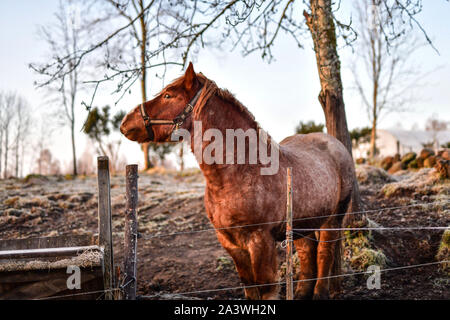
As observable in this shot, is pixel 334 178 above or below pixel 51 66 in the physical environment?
below

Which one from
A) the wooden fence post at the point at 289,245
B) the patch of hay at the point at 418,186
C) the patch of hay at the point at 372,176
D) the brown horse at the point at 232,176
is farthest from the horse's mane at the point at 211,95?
the patch of hay at the point at 372,176

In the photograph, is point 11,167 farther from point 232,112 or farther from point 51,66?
point 232,112

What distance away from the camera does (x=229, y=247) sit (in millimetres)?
3068

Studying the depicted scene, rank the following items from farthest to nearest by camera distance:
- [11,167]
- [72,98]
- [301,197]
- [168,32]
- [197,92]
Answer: [11,167] → [72,98] → [168,32] → [301,197] → [197,92]

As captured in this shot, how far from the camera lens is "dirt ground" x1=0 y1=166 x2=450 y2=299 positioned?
4547 mm

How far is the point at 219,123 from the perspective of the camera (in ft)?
9.86

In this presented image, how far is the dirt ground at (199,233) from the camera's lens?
455 centimetres

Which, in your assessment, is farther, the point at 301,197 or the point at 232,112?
the point at 301,197

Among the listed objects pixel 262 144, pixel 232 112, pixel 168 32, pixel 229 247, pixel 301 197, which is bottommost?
pixel 229 247

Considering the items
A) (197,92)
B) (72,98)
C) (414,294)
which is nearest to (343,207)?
(414,294)

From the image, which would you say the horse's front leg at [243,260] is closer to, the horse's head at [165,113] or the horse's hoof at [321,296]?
the horse's head at [165,113]

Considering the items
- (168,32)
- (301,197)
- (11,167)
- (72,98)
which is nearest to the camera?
(301,197)

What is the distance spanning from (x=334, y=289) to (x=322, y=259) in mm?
525

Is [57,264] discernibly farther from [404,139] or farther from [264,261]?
[404,139]
